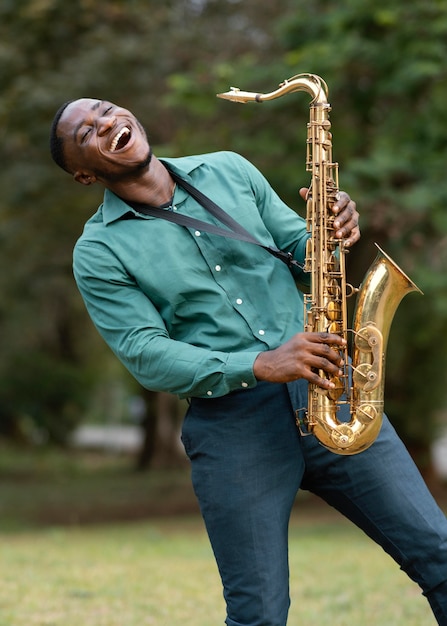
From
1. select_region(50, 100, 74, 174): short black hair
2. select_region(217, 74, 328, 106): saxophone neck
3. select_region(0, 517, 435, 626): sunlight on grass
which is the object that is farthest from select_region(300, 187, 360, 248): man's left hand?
select_region(0, 517, 435, 626): sunlight on grass

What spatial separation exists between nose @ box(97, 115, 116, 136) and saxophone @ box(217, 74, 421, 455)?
0.52m

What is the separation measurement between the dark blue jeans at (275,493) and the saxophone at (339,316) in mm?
100

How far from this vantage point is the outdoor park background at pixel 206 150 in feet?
22.7

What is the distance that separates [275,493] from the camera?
11.1ft

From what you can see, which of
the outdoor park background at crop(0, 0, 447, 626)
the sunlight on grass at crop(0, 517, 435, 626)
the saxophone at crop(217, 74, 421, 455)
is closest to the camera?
the saxophone at crop(217, 74, 421, 455)

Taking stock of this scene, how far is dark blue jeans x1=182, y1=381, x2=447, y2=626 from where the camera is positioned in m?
3.32

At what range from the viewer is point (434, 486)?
54.0ft

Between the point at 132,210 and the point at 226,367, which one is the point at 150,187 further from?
the point at 226,367

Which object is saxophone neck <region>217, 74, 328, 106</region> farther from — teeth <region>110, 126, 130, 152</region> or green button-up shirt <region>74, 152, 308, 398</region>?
teeth <region>110, 126, 130, 152</region>

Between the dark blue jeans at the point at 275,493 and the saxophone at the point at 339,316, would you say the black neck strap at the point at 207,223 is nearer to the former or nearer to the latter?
the saxophone at the point at 339,316

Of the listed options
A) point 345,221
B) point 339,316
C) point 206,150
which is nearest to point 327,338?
point 339,316

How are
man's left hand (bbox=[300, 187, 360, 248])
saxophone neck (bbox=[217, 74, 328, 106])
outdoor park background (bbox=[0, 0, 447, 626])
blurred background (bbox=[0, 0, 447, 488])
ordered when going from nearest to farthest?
1. man's left hand (bbox=[300, 187, 360, 248])
2. saxophone neck (bbox=[217, 74, 328, 106])
3. outdoor park background (bbox=[0, 0, 447, 626])
4. blurred background (bbox=[0, 0, 447, 488])

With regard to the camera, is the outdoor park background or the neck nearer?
the neck

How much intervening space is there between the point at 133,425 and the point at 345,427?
38043 mm
